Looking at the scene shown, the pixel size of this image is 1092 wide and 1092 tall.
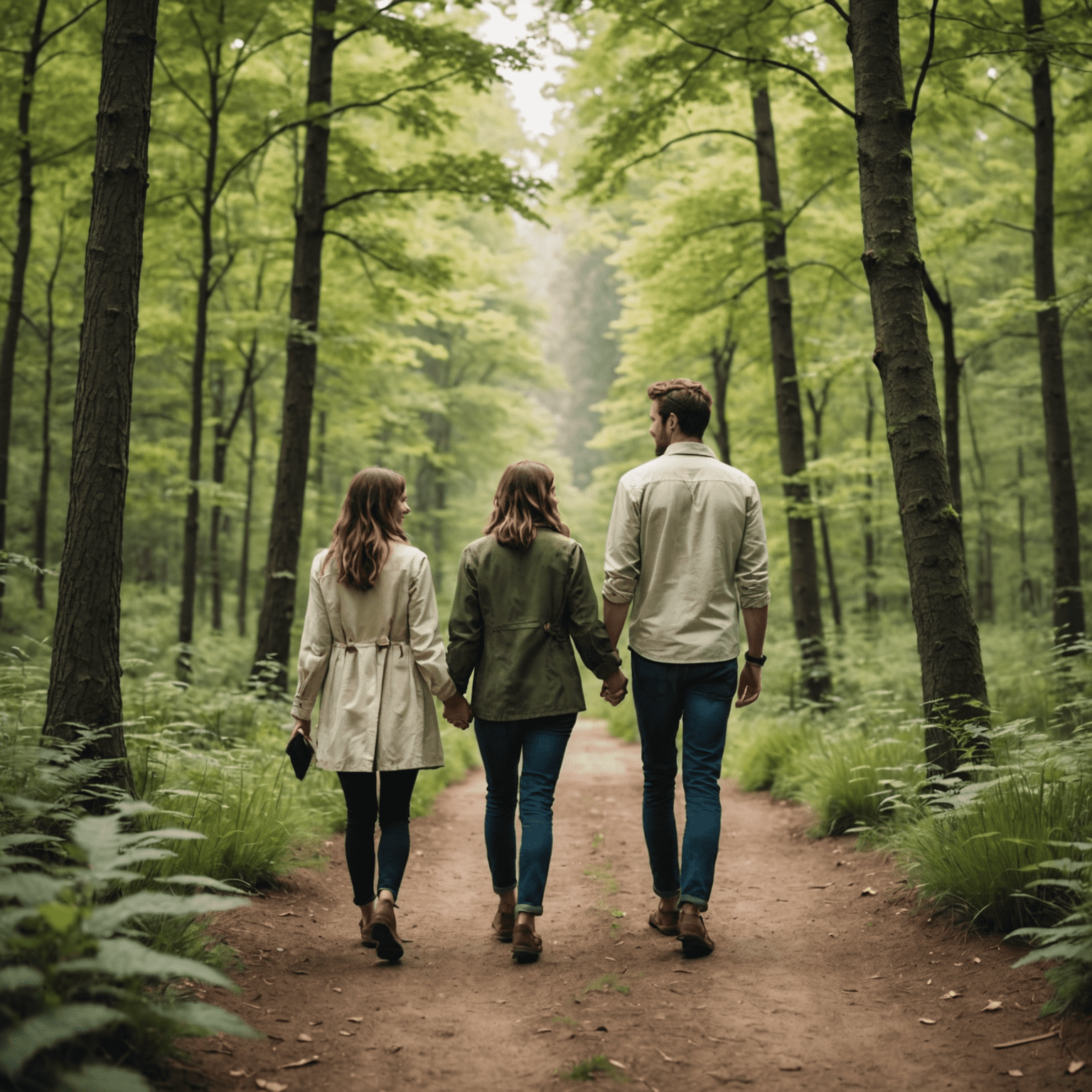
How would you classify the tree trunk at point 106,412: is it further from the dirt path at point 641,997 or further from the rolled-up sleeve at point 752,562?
the rolled-up sleeve at point 752,562

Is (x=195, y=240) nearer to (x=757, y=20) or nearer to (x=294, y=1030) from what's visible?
(x=757, y=20)

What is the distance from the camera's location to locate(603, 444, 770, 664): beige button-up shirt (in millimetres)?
4016

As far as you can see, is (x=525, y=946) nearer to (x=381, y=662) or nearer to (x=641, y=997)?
(x=641, y=997)

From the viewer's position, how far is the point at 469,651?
411cm

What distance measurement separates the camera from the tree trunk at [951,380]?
19.8ft

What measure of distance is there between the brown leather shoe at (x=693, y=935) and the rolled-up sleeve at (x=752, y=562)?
1418mm

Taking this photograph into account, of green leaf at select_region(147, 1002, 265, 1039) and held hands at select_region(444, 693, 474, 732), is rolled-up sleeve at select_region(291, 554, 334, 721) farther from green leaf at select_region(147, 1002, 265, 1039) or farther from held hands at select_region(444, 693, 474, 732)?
green leaf at select_region(147, 1002, 265, 1039)

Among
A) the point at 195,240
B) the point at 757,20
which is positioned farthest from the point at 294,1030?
the point at 195,240

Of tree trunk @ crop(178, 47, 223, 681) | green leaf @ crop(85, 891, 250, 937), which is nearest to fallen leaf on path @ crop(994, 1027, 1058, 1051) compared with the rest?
green leaf @ crop(85, 891, 250, 937)

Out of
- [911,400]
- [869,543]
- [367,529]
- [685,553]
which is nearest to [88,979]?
[367,529]

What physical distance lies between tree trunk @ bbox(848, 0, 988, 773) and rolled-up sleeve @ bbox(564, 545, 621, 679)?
1.80m

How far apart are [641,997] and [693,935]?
19.2 inches

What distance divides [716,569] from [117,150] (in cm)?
354

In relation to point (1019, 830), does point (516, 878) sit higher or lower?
lower
